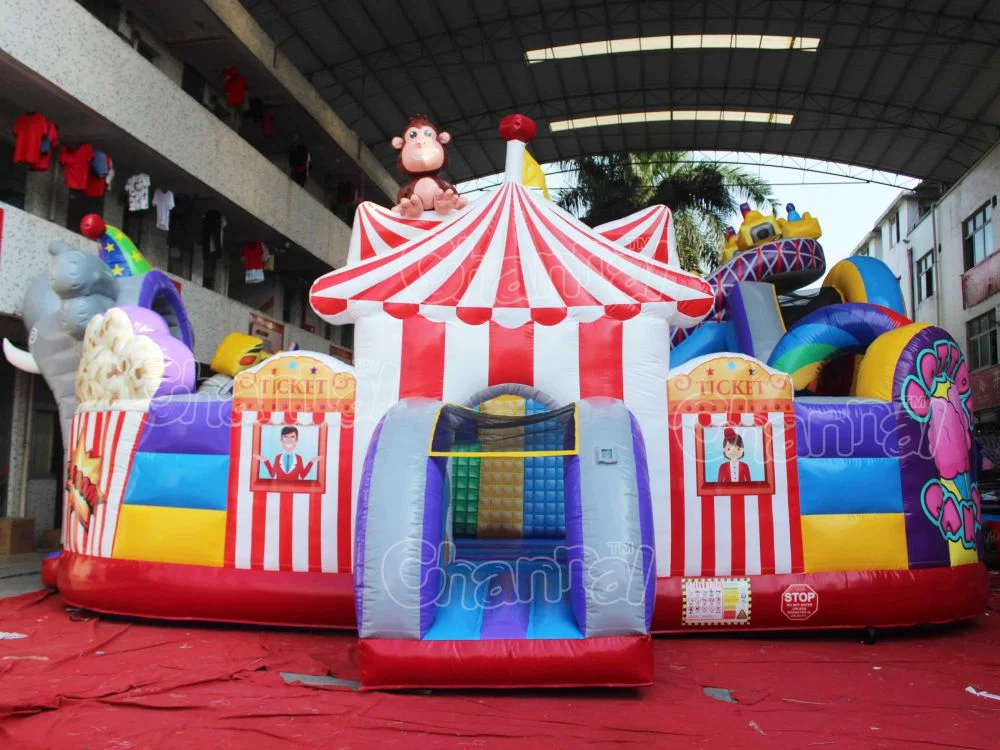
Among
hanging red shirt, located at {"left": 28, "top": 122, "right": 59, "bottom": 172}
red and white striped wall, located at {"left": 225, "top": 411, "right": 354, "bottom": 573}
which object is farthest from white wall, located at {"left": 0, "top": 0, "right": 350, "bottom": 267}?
red and white striped wall, located at {"left": 225, "top": 411, "right": 354, "bottom": 573}

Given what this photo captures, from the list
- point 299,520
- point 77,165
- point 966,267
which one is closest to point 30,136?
point 77,165

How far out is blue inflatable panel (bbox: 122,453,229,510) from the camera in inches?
185

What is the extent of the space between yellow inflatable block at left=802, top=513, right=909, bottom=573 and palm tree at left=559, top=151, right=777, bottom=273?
9.90 metres

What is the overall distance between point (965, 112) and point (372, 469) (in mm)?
13464

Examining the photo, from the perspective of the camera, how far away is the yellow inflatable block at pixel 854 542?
4477 mm

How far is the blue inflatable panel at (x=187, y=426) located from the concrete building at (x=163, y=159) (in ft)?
10.8

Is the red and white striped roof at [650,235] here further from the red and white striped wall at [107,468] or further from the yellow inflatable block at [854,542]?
the red and white striped wall at [107,468]

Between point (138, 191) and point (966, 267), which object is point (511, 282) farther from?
point (966, 267)

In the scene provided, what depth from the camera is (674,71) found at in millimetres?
13844

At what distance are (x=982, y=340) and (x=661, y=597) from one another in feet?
42.5

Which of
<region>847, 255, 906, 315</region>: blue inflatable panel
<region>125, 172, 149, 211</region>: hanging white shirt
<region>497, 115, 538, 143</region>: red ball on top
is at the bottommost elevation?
<region>847, 255, 906, 315</region>: blue inflatable panel

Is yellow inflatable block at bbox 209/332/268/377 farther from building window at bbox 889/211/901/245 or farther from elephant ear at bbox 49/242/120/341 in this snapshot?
building window at bbox 889/211/901/245

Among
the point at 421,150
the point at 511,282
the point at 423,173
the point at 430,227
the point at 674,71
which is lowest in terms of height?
the point at 511,282

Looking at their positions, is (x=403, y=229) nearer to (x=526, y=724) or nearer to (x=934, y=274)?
(x=526, y=724)
